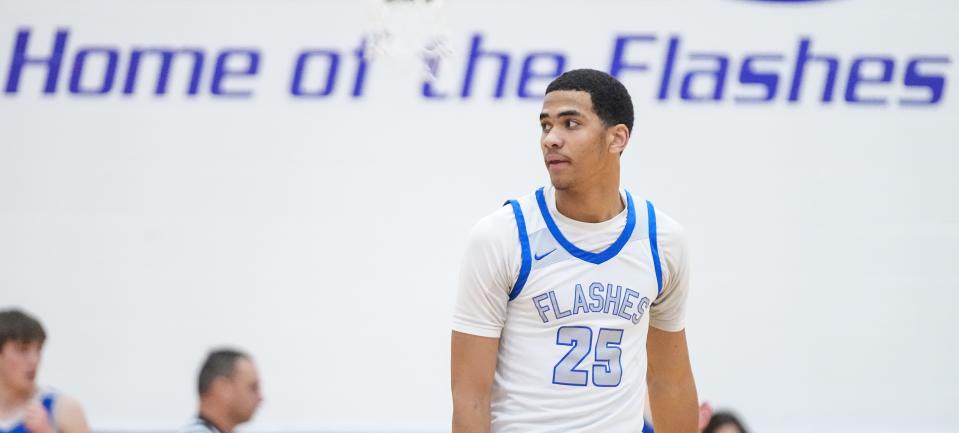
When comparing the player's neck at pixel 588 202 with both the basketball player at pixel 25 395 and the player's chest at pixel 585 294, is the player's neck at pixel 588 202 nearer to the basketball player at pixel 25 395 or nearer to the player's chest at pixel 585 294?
the player's chest at pixel 585 294

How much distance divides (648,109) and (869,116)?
1.02 meters

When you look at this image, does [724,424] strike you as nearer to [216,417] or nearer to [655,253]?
[216,417]

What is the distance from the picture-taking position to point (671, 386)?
3.68 metres

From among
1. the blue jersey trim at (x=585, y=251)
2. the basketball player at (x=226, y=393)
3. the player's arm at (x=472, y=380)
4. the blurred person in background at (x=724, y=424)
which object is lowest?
the basketball player at (x=226, y=393)

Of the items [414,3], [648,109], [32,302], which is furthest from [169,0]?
[648,109]

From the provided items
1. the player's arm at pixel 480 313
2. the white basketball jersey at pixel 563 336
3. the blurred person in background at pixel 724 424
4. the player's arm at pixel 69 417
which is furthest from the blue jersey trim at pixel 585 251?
the player's arm at pixel 69 417

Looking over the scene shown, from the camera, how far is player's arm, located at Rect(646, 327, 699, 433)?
3680 millimetres

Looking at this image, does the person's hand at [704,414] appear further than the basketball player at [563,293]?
Yes

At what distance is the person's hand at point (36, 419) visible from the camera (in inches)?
199

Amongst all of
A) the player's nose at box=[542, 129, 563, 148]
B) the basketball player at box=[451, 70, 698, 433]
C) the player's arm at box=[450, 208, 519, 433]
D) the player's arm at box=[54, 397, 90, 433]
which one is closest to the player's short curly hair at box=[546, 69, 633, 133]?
the basketball player at box=[451, 70, 698, 433]

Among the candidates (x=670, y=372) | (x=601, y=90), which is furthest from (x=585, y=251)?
(x=670, y=372)

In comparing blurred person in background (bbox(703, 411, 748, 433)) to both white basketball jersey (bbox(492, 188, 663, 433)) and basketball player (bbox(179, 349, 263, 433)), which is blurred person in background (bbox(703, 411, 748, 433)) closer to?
basketball player (bbox(179, 349, 263, 433))

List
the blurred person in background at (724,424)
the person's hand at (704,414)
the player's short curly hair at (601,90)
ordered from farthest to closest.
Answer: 1. the blurred person in background at (724,424)
2. the person's hand at (704,414)
3. the player's short curly hair at (601,90)

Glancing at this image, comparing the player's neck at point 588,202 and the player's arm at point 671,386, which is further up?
the player's neck at point 588,202
